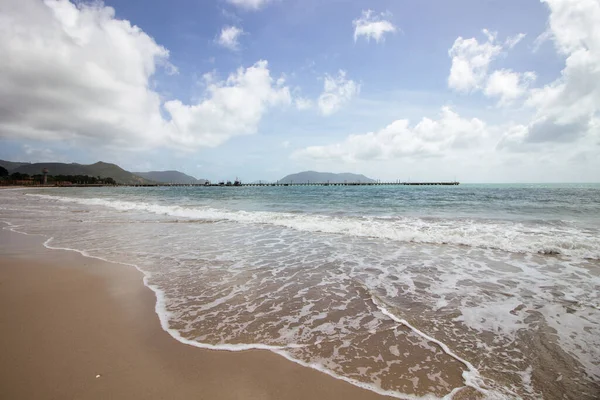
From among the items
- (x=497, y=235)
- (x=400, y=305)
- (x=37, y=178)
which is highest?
(x=37, y=178)

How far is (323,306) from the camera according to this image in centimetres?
502

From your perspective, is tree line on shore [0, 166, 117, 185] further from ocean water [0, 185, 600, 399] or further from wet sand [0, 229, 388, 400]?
wet sand [0, 229, 388, 400]

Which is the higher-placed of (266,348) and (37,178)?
(37,178)

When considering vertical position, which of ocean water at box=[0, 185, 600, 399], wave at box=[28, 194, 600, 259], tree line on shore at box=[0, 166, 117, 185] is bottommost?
ocean water at box=[0, 185, 600, 399]

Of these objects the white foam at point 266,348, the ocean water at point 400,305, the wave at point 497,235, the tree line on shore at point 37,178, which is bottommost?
the ocean water at point 400,305

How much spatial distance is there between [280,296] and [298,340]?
1.67 m

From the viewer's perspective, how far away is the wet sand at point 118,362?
2803 mm

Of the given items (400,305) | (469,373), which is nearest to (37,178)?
(400,305)

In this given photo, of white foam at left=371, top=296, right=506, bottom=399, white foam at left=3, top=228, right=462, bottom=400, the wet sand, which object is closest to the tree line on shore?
the wet sand

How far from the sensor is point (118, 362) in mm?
3238

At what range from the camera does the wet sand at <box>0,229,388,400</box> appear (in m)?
2.80

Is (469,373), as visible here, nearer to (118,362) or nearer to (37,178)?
(118,362)

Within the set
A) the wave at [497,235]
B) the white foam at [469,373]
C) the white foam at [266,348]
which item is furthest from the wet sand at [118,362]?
the wave at [497,235]

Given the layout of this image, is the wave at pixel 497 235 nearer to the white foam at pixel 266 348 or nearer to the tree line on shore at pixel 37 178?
the white foam at pixel 266 348
